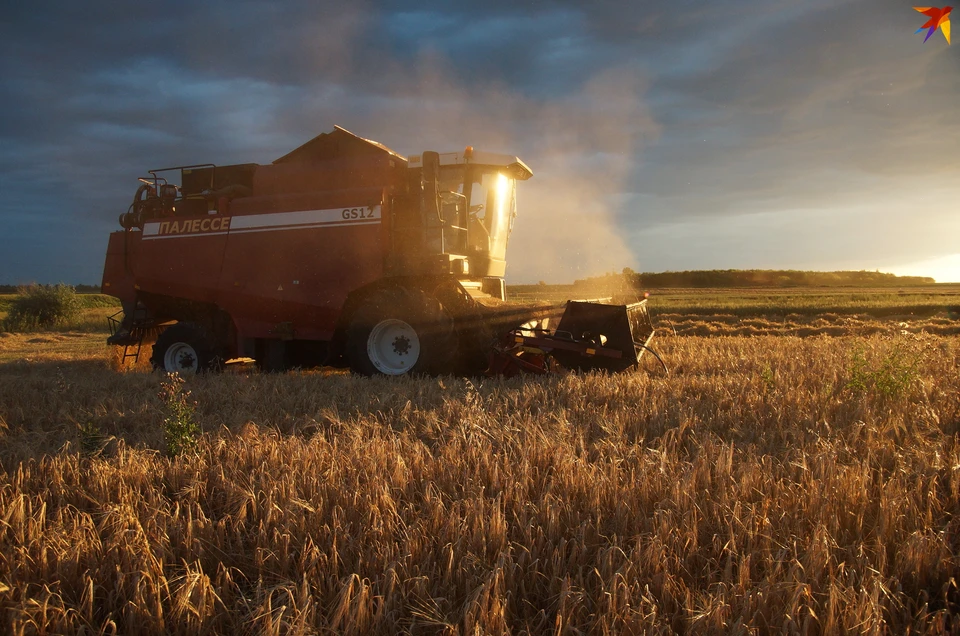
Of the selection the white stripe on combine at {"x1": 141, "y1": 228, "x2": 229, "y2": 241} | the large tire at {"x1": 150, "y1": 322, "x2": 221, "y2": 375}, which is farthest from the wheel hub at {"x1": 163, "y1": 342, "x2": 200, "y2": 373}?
the white stripe on combine at {"x1": 141, "y1": 228, "x2": 229, "y2": 241}

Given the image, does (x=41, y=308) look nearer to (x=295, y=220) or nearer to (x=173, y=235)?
(x=173, y=235)

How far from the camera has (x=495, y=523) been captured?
Result: 94.2 inches

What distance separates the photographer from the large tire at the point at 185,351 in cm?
848

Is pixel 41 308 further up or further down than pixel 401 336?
further down

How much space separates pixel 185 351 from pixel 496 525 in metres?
7.69

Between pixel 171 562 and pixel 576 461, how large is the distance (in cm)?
181

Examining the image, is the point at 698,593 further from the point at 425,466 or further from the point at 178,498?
the point at 178,498

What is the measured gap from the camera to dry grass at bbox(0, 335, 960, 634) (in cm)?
197

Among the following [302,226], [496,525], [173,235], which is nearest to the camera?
[496,525]

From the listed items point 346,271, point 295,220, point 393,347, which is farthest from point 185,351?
point 393,347

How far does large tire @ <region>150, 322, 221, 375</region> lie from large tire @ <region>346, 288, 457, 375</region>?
2225 mm

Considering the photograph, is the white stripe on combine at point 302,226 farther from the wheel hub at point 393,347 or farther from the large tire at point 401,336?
the wheel hub at point 393,347

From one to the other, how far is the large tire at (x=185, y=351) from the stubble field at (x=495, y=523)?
3904 millimetres

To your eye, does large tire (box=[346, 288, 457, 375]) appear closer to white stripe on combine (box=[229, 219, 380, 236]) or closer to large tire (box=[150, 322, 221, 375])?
white stripe on combine (box=[229, 219, 380, 236])
